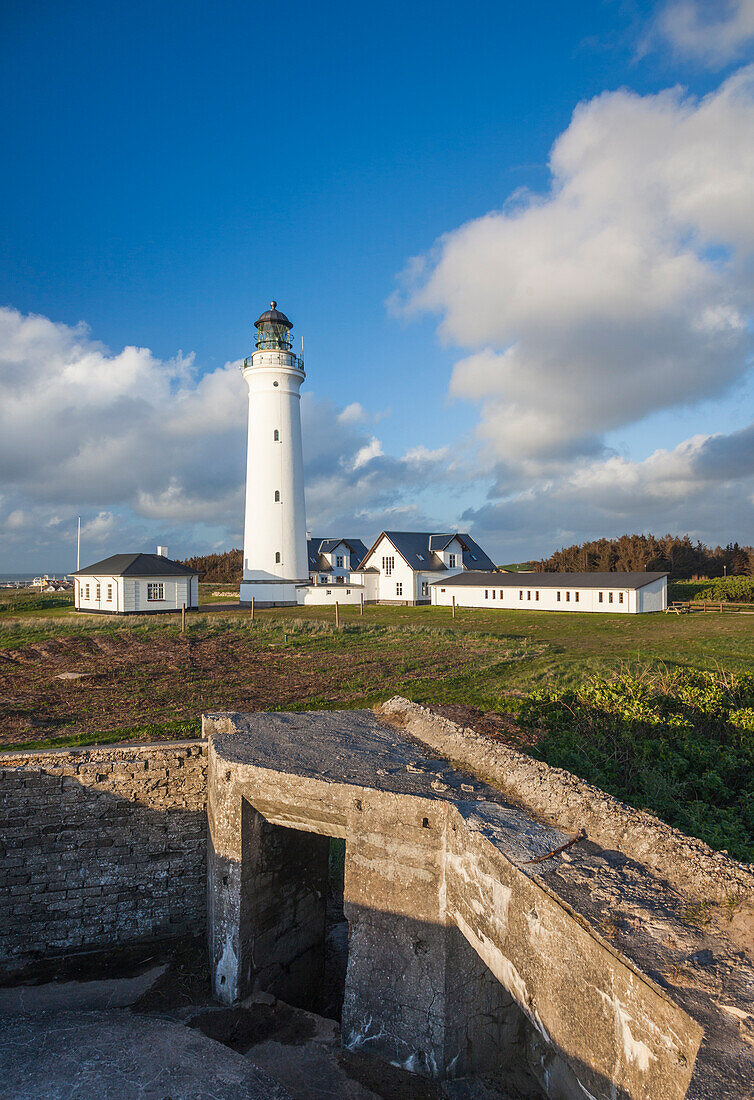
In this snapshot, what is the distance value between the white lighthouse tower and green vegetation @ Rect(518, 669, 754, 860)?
28.1m

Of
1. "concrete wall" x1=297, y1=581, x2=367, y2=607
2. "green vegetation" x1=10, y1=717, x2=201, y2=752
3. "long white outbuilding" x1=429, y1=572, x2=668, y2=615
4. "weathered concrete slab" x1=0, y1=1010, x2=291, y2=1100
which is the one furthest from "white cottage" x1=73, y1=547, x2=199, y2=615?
"weathered concrete slab" x1=0, y1=1010, x2=291, y2=1100

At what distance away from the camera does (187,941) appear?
8.09 metres

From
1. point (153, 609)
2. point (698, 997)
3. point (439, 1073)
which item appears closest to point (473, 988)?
point (439, 1073)

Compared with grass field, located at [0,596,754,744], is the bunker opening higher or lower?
lower

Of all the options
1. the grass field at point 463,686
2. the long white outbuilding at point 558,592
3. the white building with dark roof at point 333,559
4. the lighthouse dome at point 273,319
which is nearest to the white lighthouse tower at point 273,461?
the lighthouse dome at point 273,319

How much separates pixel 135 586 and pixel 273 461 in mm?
10771

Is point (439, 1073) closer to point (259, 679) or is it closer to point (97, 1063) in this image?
point (97, 1063)

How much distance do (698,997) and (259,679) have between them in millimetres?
13054

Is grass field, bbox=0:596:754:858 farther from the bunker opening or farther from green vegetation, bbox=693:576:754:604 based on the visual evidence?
green vegetation, bbox=693:576:754:604

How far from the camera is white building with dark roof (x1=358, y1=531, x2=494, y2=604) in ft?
155

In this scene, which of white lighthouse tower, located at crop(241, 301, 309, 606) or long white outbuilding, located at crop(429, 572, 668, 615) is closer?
white lighthouse tower, located at crop(241, 301, 309, 606)

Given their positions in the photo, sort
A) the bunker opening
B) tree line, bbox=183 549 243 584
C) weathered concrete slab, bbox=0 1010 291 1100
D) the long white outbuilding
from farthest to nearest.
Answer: tree line, bbox=183 549 243 584, the long white outbuilding, the bunker opening, weathered concrete slab, bbox=0 1010 291 1100

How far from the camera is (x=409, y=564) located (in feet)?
153

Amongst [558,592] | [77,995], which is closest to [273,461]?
[558,592]
